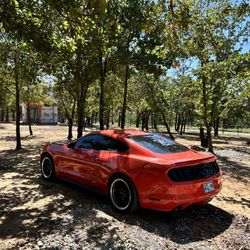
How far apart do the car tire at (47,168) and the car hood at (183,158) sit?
3.43 meters

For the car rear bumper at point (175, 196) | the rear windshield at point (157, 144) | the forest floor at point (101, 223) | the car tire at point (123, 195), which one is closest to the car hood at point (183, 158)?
the rear windshield at point (157, 144)

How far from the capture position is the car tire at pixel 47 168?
790 centimetres

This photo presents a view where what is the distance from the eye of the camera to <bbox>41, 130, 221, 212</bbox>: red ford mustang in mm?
5133

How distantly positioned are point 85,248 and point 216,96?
1164 centimetres

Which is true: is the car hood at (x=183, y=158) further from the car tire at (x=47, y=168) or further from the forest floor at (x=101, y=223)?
the car tire at (x=47, y=168)

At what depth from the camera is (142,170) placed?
17.6 feet

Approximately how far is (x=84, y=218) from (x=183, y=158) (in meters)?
2.02

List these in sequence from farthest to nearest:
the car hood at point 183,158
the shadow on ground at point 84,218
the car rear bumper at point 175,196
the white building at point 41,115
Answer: the white building at point 41,115, the car hood at point 183,158, the car rear bumper at point 175,196, the shadow on ground at point 84,218

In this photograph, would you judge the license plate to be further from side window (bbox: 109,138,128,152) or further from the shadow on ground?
side window (bbox: 109,138,128,152)

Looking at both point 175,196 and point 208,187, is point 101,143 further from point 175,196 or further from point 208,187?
point 208,187

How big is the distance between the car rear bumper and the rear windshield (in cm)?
83

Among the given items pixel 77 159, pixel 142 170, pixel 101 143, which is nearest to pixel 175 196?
pixel 142 170

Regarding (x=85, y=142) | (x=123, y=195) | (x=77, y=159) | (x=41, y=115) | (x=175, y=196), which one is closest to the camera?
(x=175, y=196)

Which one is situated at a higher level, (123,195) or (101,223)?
(123,195)
